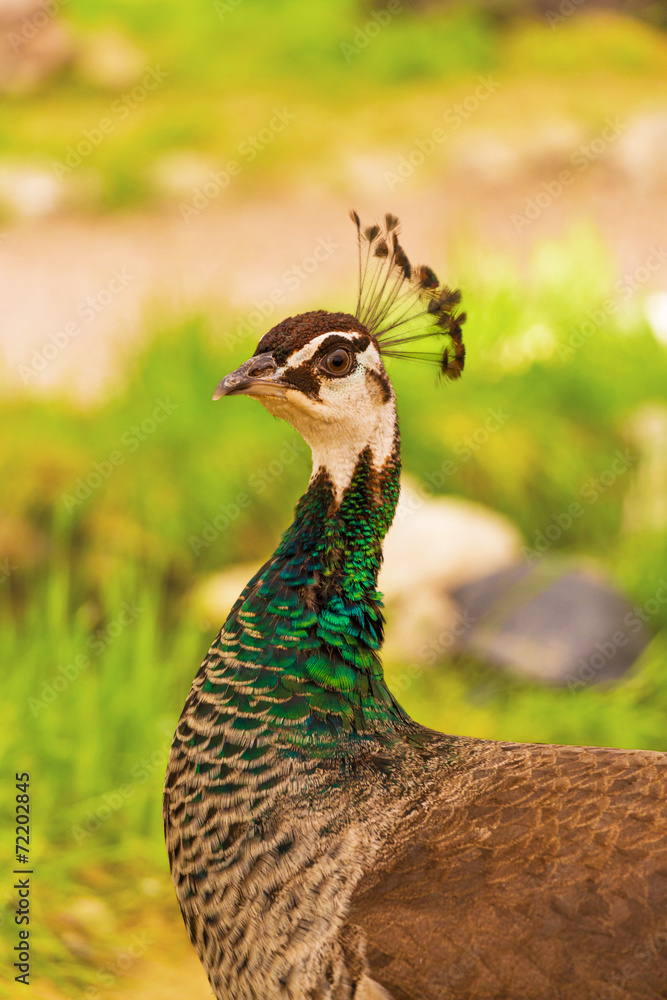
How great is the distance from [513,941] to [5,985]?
1.41m

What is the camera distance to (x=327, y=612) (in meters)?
1.96

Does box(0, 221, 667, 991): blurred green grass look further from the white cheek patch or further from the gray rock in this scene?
the white cheek patch

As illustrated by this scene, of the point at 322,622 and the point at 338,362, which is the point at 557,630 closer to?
the point at 322,622

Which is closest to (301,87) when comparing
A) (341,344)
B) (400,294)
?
(400,294)

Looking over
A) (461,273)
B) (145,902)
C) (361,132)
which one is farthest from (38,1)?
(145,902)

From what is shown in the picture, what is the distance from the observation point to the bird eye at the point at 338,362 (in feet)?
6.29

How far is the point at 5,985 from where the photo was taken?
2461 mm

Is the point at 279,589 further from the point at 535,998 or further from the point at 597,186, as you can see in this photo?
the point at 597,186

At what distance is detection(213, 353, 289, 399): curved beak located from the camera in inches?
73.5

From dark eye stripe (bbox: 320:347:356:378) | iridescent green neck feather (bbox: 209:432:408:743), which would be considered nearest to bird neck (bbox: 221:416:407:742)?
iridescent green neck feather (bbox: 209:432:408:743)

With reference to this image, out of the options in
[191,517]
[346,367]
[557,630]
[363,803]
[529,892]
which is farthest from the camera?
[191,517]

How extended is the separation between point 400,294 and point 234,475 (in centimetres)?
263

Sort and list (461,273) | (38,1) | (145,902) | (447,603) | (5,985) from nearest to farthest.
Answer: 1. (5,985)
2. (145,902)
3. (447,603)
4. (461,273)
5. (38,1)

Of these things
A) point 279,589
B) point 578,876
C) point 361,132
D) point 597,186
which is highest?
point 361,132
